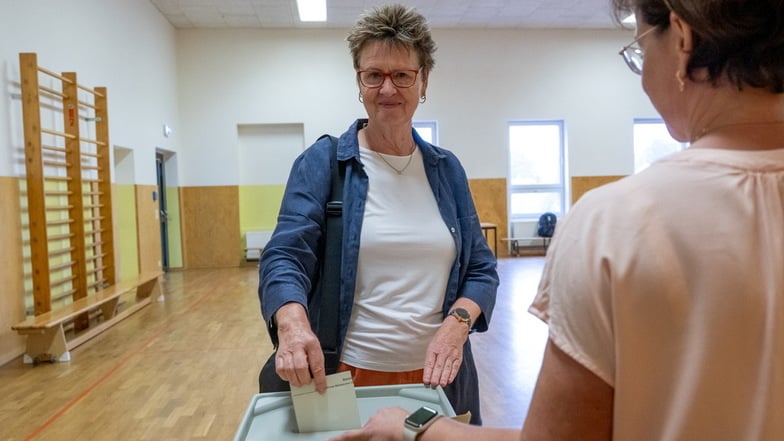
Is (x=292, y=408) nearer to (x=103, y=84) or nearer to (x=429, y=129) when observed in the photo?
(x=103, y=84)

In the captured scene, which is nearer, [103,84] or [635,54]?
[635,54]

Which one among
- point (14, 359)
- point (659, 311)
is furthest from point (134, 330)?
point (659, 311)

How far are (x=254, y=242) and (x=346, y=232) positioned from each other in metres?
8.34

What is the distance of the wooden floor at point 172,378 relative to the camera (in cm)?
281

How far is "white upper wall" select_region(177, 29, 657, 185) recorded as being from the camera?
909cm

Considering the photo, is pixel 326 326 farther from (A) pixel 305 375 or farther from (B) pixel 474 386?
(B) pixel 474 386

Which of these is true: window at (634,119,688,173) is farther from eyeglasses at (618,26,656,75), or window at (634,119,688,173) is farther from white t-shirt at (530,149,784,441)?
white t-shirt at (530,149,784,441)

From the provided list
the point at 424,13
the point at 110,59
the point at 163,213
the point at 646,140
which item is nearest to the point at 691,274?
the point at 110,59

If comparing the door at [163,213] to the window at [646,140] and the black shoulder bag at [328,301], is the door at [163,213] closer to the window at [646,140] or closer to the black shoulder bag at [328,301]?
the black shoulder bag at [328,301]

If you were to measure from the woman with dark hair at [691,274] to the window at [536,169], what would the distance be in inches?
376

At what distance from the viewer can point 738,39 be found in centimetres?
50

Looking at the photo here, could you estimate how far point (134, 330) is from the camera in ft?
15.8

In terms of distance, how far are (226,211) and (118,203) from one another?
2616 mm

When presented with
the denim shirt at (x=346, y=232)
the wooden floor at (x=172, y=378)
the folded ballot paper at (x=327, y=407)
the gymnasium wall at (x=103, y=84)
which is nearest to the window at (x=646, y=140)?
the wooden floor at (x=172, y=378)
